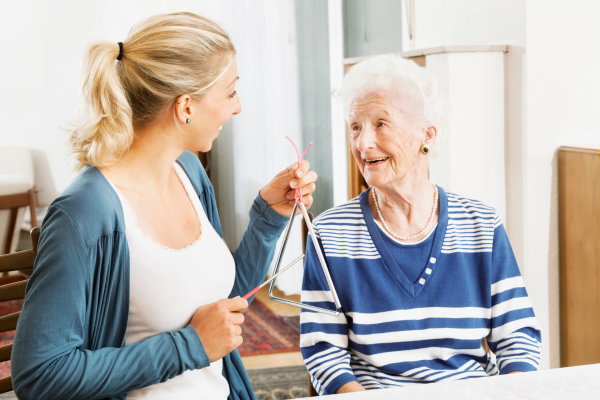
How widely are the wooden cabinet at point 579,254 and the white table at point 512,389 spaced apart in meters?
1.13

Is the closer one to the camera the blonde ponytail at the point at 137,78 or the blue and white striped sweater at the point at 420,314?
the blonde ponytail at the point at 137,78

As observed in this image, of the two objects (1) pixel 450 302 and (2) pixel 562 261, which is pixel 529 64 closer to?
(2) pixel 562 261

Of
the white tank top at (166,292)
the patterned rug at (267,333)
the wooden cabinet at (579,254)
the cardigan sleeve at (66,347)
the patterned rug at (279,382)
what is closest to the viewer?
the cardigan sleeve at (66,347)

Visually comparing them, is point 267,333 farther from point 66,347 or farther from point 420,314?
point 66,347

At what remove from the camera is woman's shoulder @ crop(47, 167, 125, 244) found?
966mm

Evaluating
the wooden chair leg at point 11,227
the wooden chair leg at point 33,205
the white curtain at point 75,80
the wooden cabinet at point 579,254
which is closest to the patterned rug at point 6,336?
the wooden chair leg at point 11,227

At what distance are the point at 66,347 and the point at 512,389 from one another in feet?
2.49

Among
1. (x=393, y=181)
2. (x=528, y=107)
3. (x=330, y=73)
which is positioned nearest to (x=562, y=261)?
(x=528, y=107)

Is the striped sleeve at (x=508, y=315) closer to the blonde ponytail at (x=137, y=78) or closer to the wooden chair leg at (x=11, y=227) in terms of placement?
the blonde ponytail at (x=137, y=78)

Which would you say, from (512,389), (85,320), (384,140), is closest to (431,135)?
(384,140)

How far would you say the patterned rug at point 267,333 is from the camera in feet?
9.87

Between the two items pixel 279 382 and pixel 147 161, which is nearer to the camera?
pixel 147 161

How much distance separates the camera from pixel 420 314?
51.1 inches

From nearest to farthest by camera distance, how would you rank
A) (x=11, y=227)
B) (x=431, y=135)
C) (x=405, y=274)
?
(x=405, y=274) → (x=431, y=135) → (x=11, y=227)
